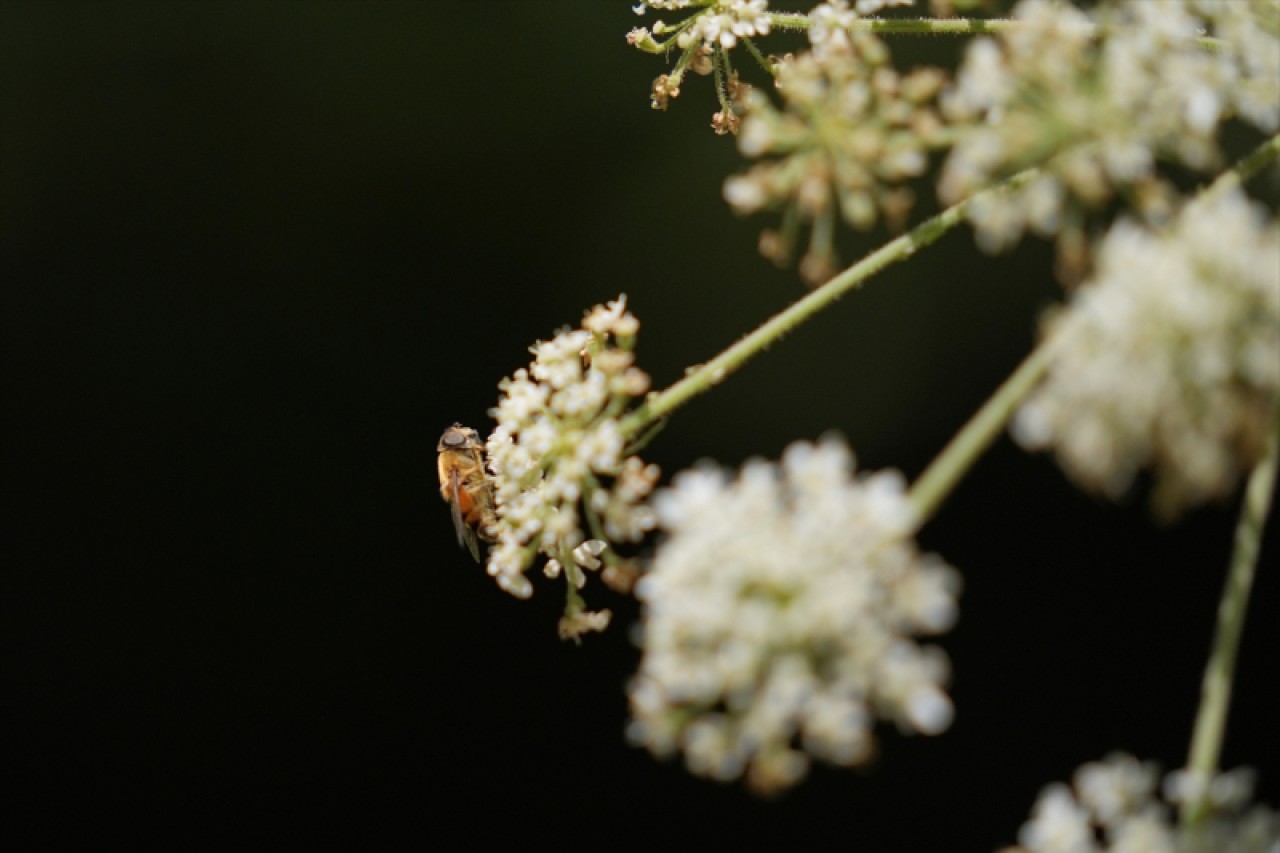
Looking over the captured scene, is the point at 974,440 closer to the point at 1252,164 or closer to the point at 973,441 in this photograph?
the point at 973,441

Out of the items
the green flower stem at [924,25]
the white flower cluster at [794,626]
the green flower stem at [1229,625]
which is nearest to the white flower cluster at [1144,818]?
the green flower stem at [1229,625]

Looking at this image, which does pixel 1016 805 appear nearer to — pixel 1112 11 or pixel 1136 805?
pixel 1136 805

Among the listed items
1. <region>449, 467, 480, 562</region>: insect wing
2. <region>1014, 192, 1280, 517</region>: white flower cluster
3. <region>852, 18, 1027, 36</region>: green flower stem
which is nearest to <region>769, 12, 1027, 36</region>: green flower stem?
<region>852, 18, 1027, 36</region>: green flower stem

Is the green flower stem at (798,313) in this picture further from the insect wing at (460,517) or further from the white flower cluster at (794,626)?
the insect wing at (460,517)

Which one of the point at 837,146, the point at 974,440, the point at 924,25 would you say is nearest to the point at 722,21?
the point at 924,25

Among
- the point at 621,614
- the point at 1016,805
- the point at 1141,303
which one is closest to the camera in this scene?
the point at 1141,303

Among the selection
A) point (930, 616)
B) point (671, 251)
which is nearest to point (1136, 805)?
point (930, 616)

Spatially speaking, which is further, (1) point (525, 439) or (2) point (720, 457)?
(2) point (720, 457)
